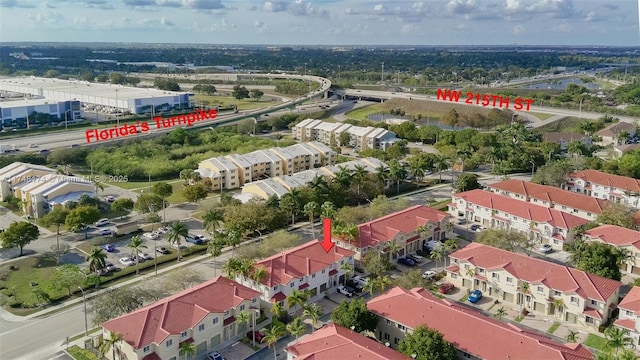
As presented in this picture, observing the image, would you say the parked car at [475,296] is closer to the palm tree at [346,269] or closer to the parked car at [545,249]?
the palm tree at [346,269]

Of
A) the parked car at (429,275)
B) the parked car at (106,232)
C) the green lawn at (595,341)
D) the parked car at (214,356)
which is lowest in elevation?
the green lawn at (595,341)

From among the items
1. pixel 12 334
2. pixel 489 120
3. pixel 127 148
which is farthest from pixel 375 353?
pixel 489 120

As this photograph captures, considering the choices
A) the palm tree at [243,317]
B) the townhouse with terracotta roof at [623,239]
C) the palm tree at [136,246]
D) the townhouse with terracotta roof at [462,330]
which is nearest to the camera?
the townhouse with terracotta roof at [462,330]

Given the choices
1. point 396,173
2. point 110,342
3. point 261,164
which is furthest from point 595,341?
point 261,164

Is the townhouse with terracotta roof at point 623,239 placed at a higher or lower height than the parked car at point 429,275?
higher

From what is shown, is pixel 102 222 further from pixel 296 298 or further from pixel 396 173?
pixel 396 173

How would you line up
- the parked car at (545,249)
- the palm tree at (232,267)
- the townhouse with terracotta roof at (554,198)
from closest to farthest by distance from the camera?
the palm tree at (232,267), the parked car at (545,249), the townhouse with terracotta roof at (554,198)

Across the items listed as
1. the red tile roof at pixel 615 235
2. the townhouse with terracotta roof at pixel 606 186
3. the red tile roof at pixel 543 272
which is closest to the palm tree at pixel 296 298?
the red tile roof at pixel 543 272
